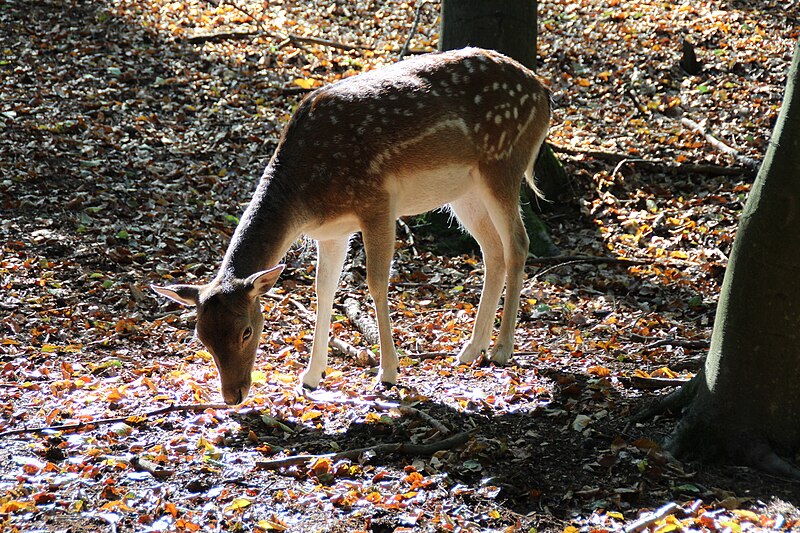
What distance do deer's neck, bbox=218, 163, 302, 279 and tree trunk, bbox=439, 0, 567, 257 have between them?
3.75 metres

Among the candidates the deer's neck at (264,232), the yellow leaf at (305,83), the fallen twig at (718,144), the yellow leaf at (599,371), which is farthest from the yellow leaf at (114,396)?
the fallen twig at (718,144)

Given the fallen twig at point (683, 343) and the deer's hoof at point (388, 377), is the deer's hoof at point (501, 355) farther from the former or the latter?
the fallen twig at point (683, 343)

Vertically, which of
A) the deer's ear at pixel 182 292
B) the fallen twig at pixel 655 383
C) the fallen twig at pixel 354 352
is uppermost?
the deer's ear at pixel 182 292

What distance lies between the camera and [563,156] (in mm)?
9938

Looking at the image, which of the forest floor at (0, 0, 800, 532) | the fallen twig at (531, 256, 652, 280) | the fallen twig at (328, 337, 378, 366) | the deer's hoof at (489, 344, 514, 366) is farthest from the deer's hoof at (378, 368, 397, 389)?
the fallen twig at (531, 256, 652, 280)

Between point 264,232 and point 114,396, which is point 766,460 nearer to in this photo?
point 264,232

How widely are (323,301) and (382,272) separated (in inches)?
22.7

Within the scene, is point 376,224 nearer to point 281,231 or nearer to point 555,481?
point 281,231

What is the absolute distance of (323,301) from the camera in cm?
635

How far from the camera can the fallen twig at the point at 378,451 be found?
15.2 feet

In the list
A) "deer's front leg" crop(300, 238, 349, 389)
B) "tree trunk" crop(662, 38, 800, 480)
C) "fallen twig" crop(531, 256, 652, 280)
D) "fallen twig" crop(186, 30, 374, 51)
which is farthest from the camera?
"fallen twig" crop(186, 30, 374, 51)

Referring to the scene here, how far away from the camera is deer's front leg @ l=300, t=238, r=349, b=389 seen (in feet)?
20.2

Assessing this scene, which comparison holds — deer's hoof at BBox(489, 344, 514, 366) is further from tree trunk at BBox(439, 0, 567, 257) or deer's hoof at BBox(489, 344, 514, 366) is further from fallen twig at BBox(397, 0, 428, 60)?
fallen twig at BBox(397, 0, 428, 60)

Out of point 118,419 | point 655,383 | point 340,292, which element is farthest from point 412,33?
point 118,419
